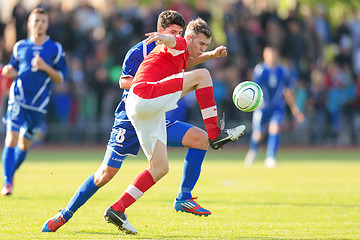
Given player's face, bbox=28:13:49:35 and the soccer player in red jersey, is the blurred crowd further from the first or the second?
the soccer player in red jersey

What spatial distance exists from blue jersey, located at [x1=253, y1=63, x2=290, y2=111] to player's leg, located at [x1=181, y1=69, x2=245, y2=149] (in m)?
9.34

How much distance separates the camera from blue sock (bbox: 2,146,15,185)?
9.46m

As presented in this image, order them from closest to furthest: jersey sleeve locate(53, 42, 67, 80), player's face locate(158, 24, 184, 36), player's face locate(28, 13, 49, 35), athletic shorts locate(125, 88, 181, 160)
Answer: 1. athletic shorts locate(125, 88, 181, 160)
2. player's face locate(158, 24, 184, 36)
3. player's face locate(28, 13, 49, 35)
4. jersey sleeve locate(53, 42, 67, 80)

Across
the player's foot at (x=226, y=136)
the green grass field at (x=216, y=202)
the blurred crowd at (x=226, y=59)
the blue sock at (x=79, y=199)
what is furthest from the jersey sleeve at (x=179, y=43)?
the blurred crowd at (x=226, y=59)

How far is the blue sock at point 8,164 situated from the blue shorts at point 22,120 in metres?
0.33

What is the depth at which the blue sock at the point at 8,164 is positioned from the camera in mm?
9461

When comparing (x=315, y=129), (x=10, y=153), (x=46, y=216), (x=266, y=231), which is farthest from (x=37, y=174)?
(x=315, y=129)

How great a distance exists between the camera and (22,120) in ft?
31.7

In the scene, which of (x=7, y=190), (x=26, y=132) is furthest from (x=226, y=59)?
(x=7, y=190)

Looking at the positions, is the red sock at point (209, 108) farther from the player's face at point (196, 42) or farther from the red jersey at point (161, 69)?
the player's face at point (196, 42)

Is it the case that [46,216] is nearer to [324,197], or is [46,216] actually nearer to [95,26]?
[324,197]

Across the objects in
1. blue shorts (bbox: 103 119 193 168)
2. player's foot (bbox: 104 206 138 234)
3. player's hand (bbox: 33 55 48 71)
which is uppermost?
player's hand (bbox: 33 55 48 71)

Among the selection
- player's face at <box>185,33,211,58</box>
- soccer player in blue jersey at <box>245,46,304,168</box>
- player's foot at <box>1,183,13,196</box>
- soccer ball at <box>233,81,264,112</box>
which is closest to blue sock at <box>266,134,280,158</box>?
soccer player in blue jersey at <box>245,46,304,168</box>

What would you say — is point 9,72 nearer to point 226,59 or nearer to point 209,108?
point 209,108
